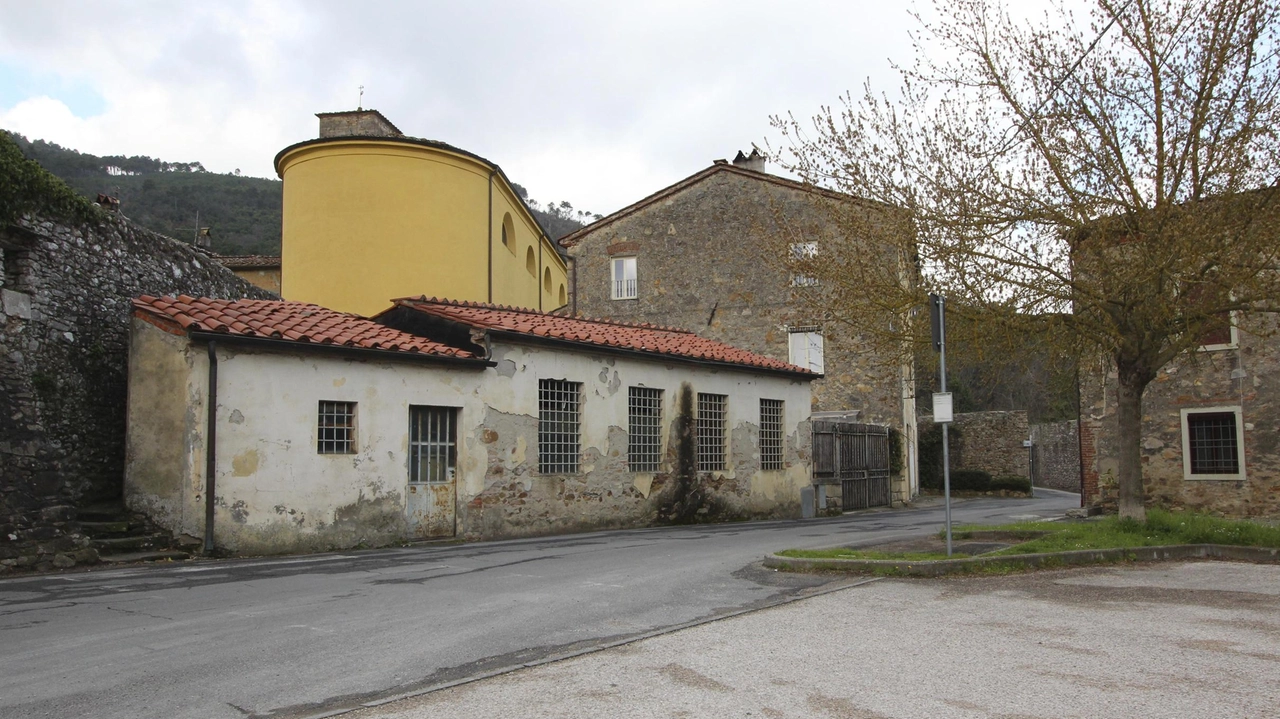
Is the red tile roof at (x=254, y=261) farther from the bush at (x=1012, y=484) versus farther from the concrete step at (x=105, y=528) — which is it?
the bush at (x=1012, y=484)

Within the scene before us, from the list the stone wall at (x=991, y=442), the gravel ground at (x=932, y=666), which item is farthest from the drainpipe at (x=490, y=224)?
the gravel ground at (x=932, y=666)

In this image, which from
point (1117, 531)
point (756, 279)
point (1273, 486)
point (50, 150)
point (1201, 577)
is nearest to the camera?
point (1201, 577)

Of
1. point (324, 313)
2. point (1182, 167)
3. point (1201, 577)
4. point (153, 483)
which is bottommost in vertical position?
point (1201, 577)

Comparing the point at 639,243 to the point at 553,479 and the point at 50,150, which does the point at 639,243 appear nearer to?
the point at 553,479

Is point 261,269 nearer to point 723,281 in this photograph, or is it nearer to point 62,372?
point 723,281

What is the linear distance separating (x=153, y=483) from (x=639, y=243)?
20.4 metres

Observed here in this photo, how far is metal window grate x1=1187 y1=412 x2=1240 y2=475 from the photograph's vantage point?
19.5 meters

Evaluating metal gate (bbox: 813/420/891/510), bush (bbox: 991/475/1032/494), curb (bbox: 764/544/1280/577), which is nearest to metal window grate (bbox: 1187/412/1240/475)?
metal gate (bbox: 813/420/891/510)

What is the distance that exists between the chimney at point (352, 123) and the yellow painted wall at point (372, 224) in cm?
179

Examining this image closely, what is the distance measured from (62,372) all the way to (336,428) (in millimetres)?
3775

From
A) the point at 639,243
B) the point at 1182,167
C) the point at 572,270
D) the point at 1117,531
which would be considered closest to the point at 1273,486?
the point at 1117,531

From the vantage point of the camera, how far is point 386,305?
23.9 metres

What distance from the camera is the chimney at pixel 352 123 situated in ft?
85.3

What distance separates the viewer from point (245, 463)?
12.5 m
